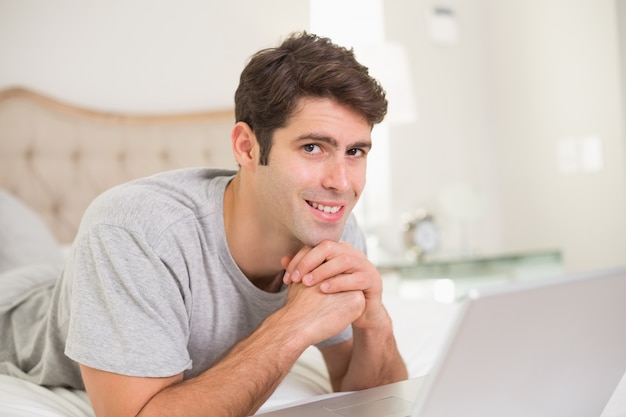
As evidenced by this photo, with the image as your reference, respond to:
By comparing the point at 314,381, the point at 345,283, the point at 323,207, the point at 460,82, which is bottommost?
the point at 314,381

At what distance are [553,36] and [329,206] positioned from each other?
2.48 m

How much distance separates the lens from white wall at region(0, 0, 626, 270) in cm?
239

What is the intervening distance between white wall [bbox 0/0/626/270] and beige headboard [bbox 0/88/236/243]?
0.07 metres

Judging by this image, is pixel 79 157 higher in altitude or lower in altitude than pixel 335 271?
higher

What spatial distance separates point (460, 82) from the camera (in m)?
3.39

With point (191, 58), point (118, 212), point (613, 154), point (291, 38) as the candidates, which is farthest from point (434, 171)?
point (118, 212)

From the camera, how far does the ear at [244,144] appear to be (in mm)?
1209

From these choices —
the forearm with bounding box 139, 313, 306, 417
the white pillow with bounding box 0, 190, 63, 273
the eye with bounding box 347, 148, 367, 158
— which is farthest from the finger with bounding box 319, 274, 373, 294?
the white pillow with bounding box 0, 190, 63, 273

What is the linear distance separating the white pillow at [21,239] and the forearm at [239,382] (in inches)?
44.7

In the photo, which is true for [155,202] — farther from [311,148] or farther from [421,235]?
[421,235]

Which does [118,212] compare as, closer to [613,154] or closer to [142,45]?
[142,45]

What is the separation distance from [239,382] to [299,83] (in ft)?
1.64

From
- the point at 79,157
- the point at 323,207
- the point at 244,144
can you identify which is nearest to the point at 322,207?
the point at 323,207

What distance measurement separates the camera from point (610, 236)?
2.96 metres
